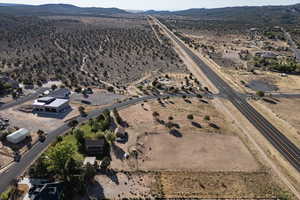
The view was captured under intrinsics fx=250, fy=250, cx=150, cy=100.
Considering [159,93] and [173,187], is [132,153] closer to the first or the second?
[173,187]

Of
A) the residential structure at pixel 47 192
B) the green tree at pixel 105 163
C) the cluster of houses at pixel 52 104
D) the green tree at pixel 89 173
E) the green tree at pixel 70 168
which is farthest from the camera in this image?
the cluster of houses at pixel 52 104

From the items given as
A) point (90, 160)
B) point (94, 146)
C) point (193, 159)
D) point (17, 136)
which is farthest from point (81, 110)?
point (193, 159)

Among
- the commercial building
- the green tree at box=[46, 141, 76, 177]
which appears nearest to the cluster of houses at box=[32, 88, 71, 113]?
the commercial building

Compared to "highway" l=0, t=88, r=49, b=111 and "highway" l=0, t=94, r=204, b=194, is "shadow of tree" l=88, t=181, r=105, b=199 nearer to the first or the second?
"highway" l=0, t=94, r=204, b=194

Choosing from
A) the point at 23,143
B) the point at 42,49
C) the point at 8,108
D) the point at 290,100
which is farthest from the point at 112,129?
the point at 42,49

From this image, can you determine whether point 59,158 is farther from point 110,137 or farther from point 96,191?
point 110,137

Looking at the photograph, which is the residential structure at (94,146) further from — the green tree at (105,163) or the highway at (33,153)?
the highway at (33,153)

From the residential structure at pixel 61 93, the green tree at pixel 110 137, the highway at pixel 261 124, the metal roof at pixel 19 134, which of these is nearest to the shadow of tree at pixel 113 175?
the green tree at pixel 110 137
